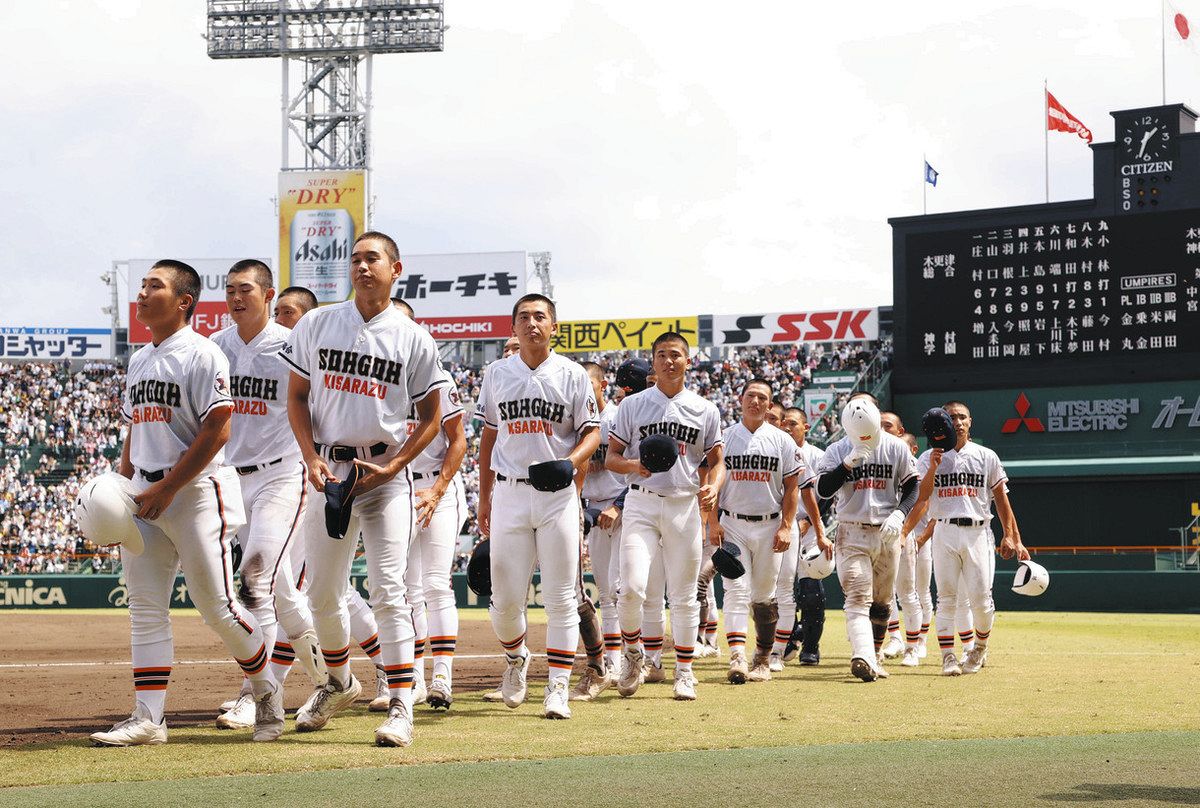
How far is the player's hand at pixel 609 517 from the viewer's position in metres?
9.90

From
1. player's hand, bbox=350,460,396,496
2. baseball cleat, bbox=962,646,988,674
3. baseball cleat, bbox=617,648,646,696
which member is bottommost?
baseball cleat, bbox=962,646,988,674

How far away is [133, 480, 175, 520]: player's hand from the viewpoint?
6359 millimetres

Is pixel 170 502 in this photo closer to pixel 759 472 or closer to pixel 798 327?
pixel 759 472

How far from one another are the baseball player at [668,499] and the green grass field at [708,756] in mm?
412

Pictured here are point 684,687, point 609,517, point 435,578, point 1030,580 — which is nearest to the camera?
point 435,578

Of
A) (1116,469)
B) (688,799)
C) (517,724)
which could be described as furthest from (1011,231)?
(688,799)

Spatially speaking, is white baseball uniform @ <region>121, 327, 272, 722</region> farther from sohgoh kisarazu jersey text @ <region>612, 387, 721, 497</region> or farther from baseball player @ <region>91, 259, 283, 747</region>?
sohgoh kisarazu jersey text @ <region>612, 387, 721, 497</region>

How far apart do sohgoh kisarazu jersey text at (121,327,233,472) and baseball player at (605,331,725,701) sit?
10.2ft

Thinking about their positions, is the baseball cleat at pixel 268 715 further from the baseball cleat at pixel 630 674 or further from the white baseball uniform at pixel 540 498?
the baseball cleat at pixel 630 674

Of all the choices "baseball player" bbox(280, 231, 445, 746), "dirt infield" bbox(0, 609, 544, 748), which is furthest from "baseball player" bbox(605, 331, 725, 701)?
"baseball player" bbox(280, 231, 445, 746)

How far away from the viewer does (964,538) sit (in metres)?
11.3

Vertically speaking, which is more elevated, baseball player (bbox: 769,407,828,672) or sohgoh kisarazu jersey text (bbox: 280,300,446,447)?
sohgoh kisarazu jersey text (bbox: 280,300,446,447)

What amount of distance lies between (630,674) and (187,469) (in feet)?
12.3

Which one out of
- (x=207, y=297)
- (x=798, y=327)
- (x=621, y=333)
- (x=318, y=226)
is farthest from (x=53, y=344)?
(x=798, y=327)
